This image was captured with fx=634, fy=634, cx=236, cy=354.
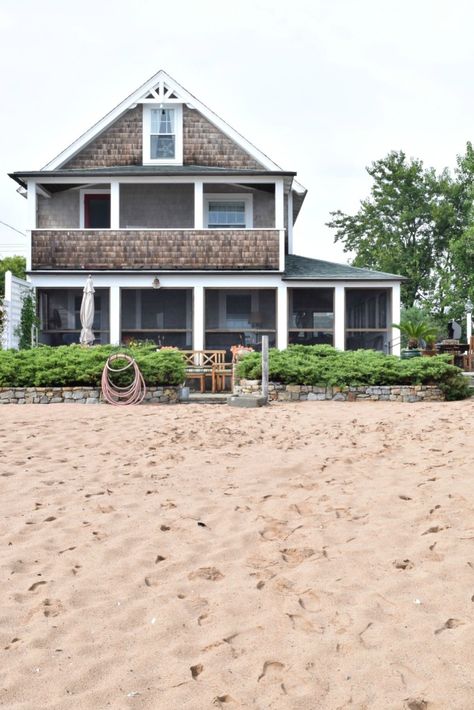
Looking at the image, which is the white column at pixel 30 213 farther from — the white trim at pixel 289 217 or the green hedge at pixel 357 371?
the white trim at pixel 289 217

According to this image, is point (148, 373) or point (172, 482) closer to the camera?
point (172, 482)

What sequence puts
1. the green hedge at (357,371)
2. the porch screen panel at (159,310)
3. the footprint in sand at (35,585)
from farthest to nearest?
1. the porch screen panel at (159,310)
2. the green hedge at (357,371)
3. the footprint in sand at (35,585)

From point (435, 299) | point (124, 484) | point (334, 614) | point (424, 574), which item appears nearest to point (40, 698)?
point (334, 614)

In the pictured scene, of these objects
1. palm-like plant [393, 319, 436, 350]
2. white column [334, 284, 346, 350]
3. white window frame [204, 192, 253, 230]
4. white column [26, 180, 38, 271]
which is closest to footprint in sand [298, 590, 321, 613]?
palm-like plant [393, 319, 436, 350]

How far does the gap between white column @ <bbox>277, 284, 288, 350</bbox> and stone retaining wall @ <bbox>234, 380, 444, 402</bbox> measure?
491cm

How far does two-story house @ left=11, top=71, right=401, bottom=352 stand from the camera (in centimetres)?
1923

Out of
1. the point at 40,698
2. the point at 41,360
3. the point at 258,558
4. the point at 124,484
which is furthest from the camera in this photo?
the point at 41,360

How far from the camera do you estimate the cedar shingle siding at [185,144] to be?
21.0 metres

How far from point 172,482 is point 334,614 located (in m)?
3.28

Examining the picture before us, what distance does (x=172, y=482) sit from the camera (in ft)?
21.9

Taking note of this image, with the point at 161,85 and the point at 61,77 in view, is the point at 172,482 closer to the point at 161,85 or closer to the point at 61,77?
the point at 61,77

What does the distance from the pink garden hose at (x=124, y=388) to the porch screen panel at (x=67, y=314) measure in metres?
6.95

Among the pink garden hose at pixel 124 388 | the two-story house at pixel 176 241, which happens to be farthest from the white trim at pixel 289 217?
the pink garden hose at pixel 124 388

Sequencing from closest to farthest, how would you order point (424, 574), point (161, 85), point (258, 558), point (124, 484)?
point (424, 574)
point (258, 558)
point (124, 484)
point (161, 85)
